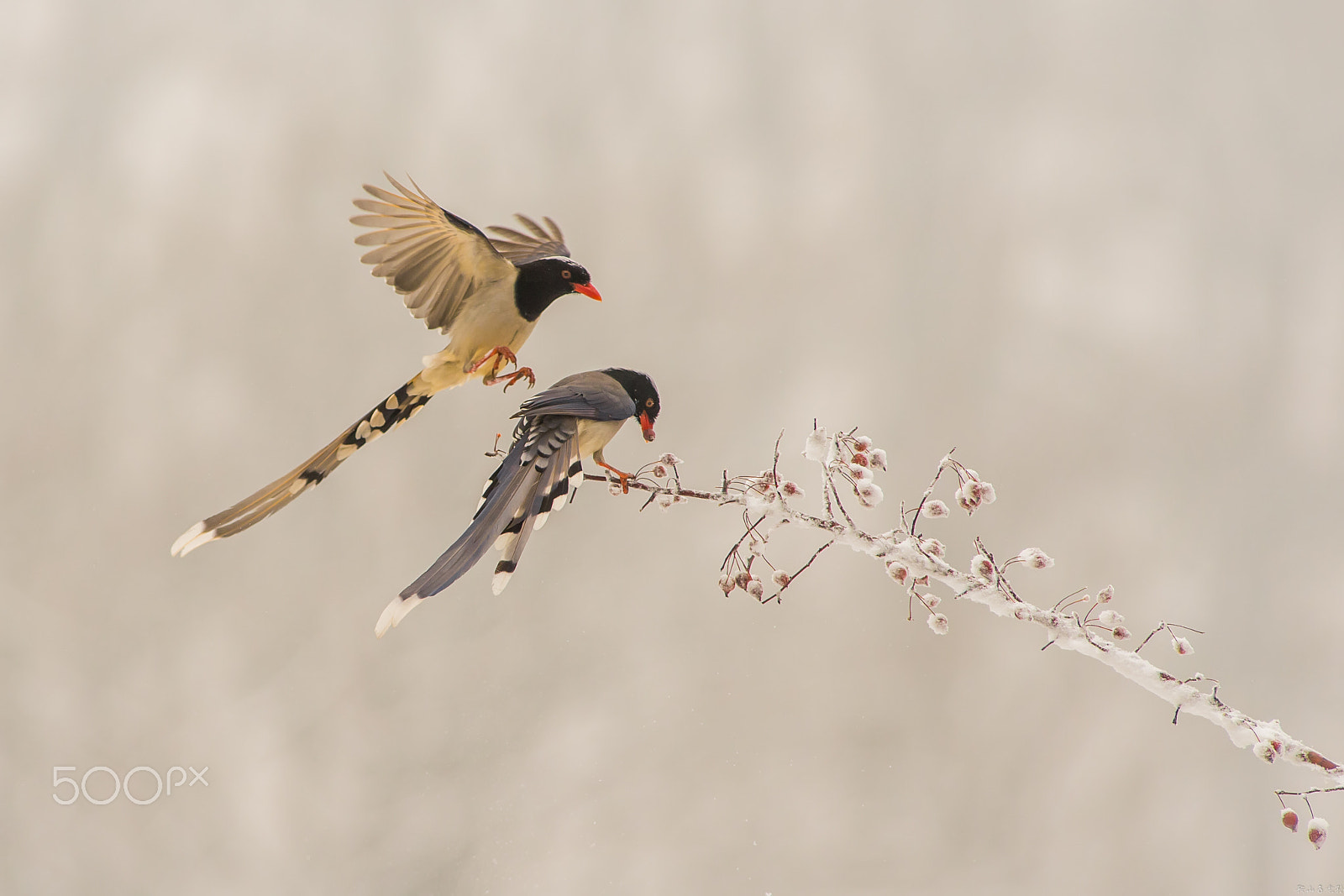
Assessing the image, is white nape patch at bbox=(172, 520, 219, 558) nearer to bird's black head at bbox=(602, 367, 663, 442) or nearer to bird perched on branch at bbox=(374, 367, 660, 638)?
bird perched on branch at bbox=(374, 367, 660, 638)

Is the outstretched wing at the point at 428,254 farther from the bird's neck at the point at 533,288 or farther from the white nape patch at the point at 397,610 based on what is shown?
the white nape patch at the point at 397,610

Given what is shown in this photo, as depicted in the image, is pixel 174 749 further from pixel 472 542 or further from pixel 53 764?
pixel 472 542

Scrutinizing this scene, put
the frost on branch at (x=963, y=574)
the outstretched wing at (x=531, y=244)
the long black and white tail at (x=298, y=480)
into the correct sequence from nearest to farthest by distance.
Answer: the frost on branch at (x=963, y=574) < the long black and white tail at (x=298, y=480) < the outstretched wing at (x=531, y=244)

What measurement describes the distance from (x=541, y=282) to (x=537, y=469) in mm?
159

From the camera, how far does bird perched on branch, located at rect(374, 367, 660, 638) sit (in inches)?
24.9

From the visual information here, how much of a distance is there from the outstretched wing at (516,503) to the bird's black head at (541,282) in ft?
0.32

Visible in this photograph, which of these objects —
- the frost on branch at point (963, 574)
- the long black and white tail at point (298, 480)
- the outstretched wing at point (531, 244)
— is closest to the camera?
the frost on branch at point (963, 574)

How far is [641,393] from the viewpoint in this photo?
0.79 m

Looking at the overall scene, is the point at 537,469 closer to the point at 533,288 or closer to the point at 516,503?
the point at 516,503

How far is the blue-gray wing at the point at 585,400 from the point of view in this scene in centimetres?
71

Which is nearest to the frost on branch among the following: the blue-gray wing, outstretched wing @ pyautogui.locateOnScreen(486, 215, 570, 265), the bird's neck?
the blue-gray wing

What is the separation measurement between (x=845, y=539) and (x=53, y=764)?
108cm

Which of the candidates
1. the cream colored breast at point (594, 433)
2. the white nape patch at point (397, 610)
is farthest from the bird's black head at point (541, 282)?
the white nape patch at point (397, 610)

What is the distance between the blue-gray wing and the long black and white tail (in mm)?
111
